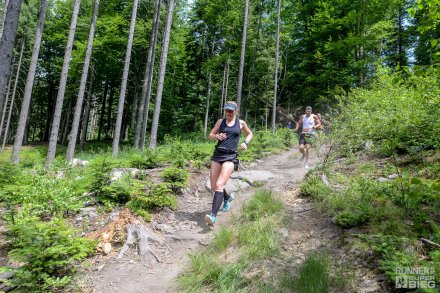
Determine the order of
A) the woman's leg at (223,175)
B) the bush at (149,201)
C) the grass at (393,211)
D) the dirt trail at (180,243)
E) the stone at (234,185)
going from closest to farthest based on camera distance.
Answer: the grass at (393,211)
the dirt trail at (180,243)
the woman's leg at (223,175)
the bush at (149,201)
the stone at (234,185)

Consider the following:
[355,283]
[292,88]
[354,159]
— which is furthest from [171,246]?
[292,88]

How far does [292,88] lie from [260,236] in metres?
27.3

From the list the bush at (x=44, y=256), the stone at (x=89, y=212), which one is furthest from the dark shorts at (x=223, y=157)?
the bush at (x=44, y=256)

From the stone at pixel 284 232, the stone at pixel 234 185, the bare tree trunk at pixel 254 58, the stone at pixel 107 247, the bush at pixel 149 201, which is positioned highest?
the bare tree trunk at pixel 254 58

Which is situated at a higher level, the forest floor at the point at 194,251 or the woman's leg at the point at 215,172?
the woman's leg at the point at 215,172

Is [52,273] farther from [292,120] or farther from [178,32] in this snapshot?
[292,120]

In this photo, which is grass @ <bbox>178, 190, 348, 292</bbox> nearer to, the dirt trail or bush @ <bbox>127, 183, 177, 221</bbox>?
the dirt trail

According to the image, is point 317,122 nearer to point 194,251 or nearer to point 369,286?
point 194,251

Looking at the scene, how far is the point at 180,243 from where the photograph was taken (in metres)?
4.60

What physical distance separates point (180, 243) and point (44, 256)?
2.03m

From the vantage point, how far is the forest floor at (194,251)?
3273 millimetres

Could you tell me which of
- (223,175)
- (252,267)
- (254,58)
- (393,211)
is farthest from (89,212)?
(254,58)

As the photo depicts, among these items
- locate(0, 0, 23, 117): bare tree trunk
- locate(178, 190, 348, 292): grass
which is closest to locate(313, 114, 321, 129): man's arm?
locate(178, 190, 348, 292): grass

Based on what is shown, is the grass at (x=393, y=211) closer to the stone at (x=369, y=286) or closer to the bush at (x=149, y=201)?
the stone at (x=369, y=286)
